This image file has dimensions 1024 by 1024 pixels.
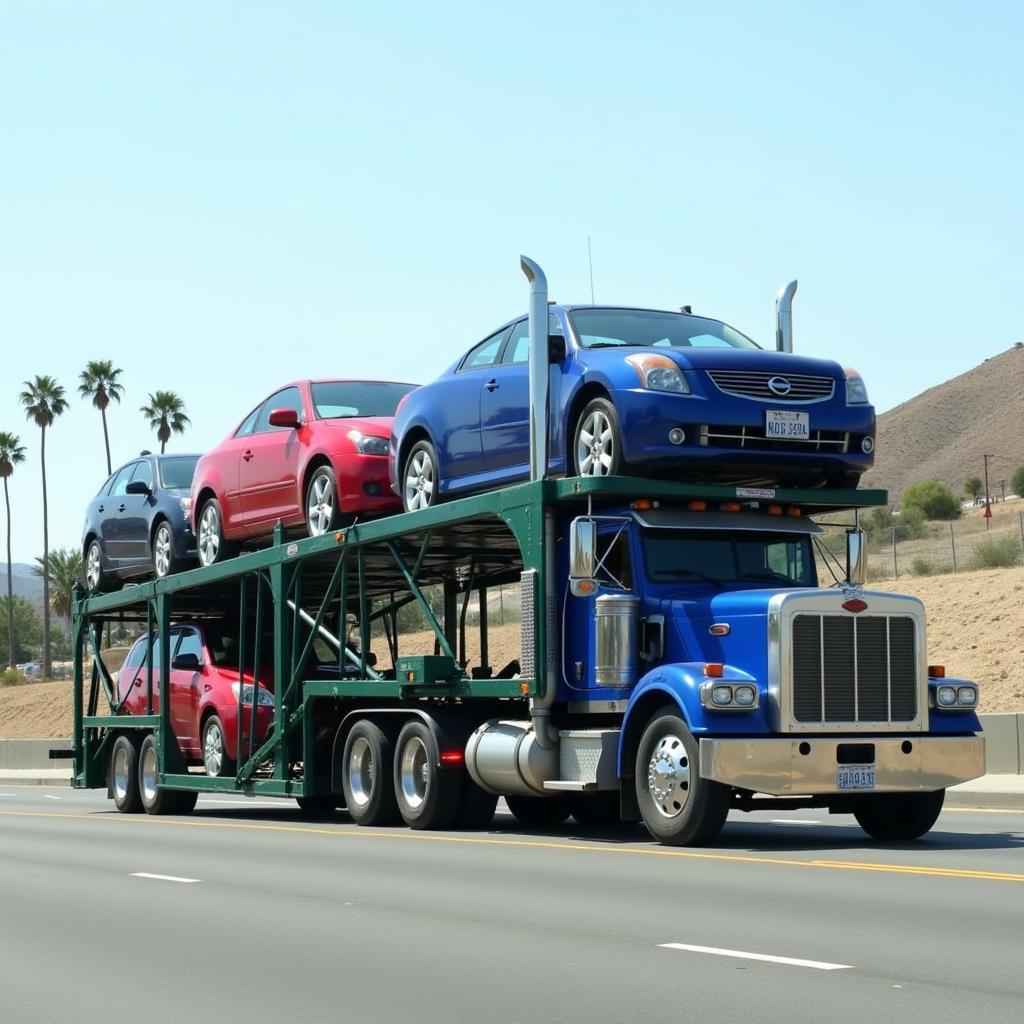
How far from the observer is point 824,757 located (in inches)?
529

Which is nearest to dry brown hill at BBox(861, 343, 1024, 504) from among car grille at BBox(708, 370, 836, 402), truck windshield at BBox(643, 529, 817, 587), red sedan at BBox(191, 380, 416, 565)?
red sedan at BBox(191, 380, 416, 565)

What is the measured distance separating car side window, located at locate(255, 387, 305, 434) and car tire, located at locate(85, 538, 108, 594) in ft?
16.6

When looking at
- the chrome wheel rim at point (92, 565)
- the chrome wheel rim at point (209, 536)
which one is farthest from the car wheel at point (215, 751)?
the chrome wheel rim at point (92, 565)

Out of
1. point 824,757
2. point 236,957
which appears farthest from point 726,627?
point 236,957

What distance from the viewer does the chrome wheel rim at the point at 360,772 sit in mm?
17344

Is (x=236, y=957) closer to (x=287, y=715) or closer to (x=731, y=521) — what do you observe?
(x=731, y=521)

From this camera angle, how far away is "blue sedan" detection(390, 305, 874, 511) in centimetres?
1423

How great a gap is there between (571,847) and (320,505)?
505 cm

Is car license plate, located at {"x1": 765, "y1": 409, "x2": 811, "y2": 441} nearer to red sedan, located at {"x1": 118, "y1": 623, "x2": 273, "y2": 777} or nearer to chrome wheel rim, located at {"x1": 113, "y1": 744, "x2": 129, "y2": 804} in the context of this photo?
red sedan, located at {"x1": 118, "y1": 623, "x2": 273, "y2": 777}

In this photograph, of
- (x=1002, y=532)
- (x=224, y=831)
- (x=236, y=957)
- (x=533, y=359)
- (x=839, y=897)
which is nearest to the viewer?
(x=236, y=957)

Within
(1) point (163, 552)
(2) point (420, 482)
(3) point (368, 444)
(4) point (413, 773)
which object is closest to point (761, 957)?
(4) point (413, 773)

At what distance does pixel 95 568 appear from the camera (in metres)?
24.3

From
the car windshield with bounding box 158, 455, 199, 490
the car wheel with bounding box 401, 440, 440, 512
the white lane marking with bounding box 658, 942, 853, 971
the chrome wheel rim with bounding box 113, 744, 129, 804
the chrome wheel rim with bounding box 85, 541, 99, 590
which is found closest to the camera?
the white lane marking with bounding box 658, 942, 853, 971

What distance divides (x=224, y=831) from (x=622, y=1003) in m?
11.3
